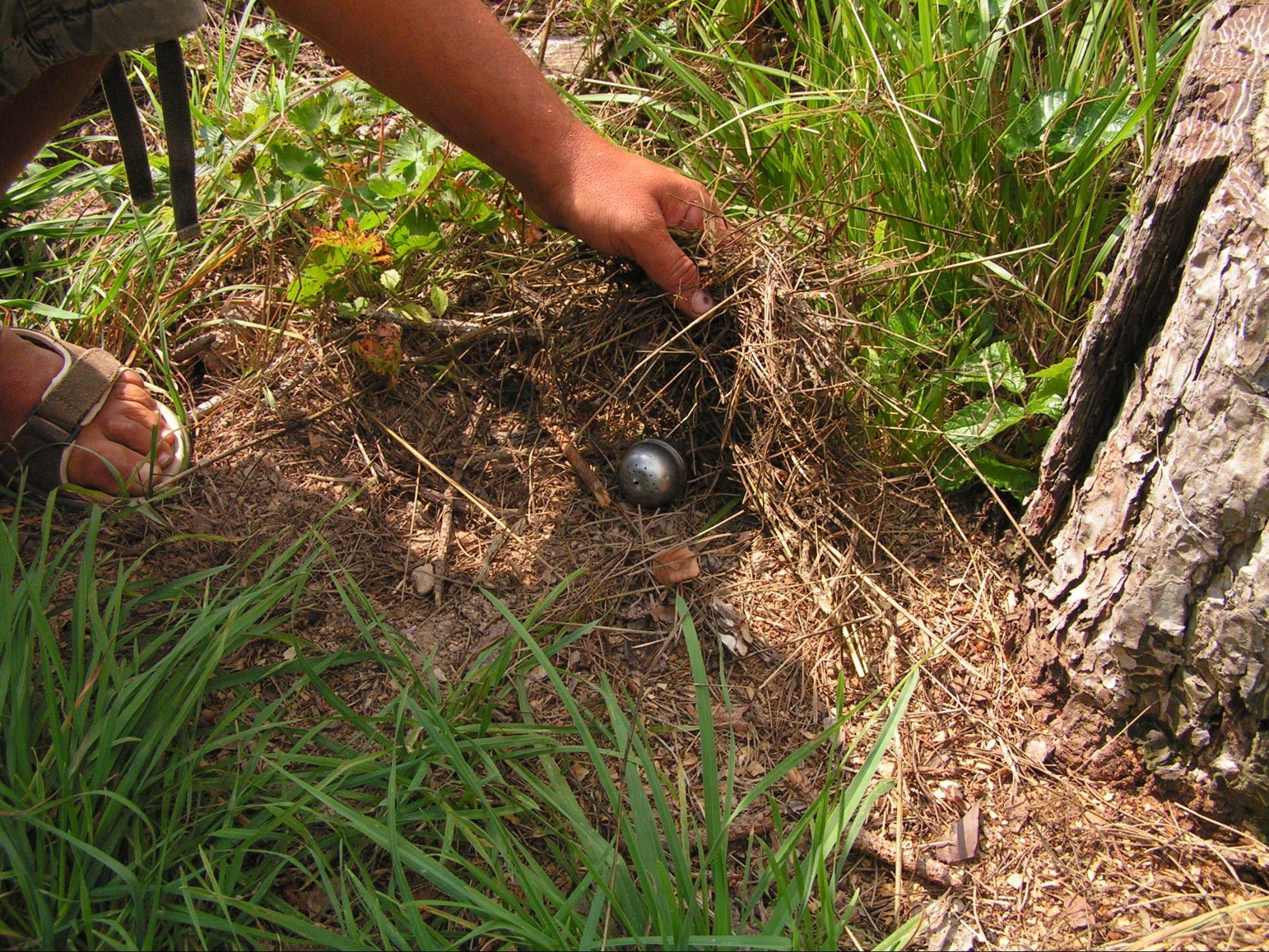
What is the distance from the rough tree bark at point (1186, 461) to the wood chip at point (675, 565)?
0.71 m

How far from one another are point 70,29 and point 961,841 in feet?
7.05

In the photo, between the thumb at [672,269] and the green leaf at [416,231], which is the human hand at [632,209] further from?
the green leaf at [416,231]

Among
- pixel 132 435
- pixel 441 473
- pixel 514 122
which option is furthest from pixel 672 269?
pixel 132 435

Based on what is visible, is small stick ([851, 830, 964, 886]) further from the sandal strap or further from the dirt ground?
the sandal strap

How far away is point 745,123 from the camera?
2482 millimetres

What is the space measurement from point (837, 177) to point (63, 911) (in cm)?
209

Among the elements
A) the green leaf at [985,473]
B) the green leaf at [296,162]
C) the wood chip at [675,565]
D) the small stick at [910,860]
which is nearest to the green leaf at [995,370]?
the green leaf at [985,473]

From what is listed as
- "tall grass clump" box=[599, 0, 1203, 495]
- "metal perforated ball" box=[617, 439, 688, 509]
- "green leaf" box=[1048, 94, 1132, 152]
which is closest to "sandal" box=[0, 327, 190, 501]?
"metal perforated ball" box=[617, 439, 688, 509]

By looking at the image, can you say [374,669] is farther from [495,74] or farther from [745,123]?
[745,123]

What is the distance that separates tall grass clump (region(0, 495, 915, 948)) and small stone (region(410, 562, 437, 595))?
7.4 inches

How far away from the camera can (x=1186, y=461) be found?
148cm

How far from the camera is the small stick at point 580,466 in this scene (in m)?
2.12

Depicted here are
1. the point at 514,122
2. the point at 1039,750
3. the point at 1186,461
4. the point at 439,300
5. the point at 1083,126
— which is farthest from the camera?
the point at 439,300

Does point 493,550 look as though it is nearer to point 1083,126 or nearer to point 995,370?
point 995,370
